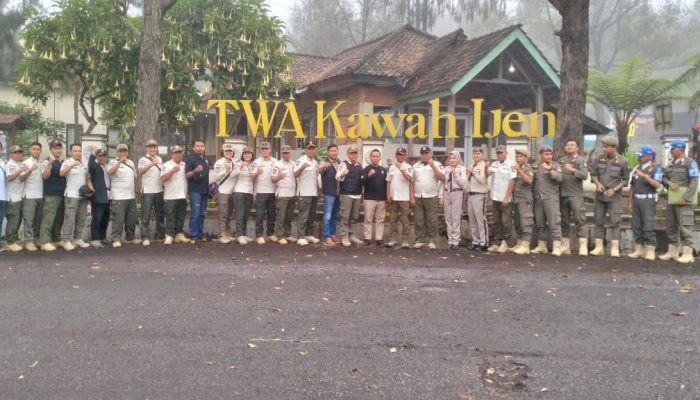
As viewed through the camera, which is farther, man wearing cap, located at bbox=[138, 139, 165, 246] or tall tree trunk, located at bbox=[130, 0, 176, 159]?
tall tree trunk, located at bbox=[130, 0, 176, 159]

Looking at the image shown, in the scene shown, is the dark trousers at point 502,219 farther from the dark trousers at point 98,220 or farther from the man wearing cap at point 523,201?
the dark trousers at point 98,220

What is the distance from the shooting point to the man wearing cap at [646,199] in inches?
372

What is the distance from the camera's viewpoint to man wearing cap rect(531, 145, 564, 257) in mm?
9789

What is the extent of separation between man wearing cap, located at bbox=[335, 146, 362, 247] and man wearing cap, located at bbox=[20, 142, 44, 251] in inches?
192

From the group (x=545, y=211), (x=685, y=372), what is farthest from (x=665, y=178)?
(x=685, y=372)

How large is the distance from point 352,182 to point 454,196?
1782 mm

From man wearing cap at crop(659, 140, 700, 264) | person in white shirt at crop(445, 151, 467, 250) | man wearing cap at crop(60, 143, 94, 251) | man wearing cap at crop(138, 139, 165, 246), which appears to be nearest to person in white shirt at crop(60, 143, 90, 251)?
man wearing cap at crop(60, 143, 94, 251)

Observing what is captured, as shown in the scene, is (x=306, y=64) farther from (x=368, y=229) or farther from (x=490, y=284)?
(x=490, y=284)

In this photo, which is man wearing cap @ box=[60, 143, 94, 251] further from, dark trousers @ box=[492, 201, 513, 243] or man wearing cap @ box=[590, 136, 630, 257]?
man wearing cap @ box=[590, 136, 630, 257]

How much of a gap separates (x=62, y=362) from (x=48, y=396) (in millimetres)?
635

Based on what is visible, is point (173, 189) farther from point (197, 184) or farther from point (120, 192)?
point (120, 192)

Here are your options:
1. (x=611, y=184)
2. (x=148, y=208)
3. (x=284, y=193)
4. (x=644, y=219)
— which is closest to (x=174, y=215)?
(x=148, y=208)

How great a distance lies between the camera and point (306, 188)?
10.6 metres

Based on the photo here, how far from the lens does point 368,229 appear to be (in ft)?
35.4
